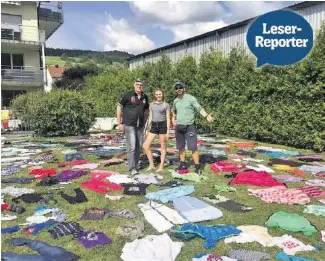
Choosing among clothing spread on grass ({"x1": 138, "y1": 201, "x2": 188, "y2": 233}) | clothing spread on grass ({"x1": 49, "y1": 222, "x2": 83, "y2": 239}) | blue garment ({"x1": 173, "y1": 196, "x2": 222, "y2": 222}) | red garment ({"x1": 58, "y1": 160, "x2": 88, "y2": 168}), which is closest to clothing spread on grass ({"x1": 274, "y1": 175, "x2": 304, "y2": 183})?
blue garment ({"x1": 173, "y1": 196, "x2": 222, "y2": 222})

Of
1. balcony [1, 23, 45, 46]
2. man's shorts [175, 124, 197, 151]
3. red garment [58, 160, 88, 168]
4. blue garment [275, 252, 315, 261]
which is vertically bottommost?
blue garment [275, 252, 315, 261]

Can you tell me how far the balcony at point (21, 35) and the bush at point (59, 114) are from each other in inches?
691

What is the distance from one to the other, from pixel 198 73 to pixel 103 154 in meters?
7.88

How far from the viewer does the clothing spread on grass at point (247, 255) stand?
3.97 metres

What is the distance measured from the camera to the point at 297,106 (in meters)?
11.7

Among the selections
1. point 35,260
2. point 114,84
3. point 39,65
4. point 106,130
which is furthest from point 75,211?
point 39,65

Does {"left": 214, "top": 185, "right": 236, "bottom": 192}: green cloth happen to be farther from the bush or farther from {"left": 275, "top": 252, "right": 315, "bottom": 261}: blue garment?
the bush

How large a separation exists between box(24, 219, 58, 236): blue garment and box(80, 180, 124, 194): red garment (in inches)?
62.4

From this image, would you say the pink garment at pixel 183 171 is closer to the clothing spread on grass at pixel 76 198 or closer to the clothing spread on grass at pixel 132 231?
the clothing spread on grass at pixel 76 198

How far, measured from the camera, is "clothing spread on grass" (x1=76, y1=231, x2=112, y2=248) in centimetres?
438

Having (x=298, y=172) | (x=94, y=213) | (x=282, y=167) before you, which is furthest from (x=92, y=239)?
(x=282, y=167)

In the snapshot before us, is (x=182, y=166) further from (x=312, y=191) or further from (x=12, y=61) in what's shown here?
(x=12, y=61)

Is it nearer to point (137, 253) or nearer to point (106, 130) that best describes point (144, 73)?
point (106, 130)

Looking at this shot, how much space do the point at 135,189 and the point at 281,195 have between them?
8.37 feet
